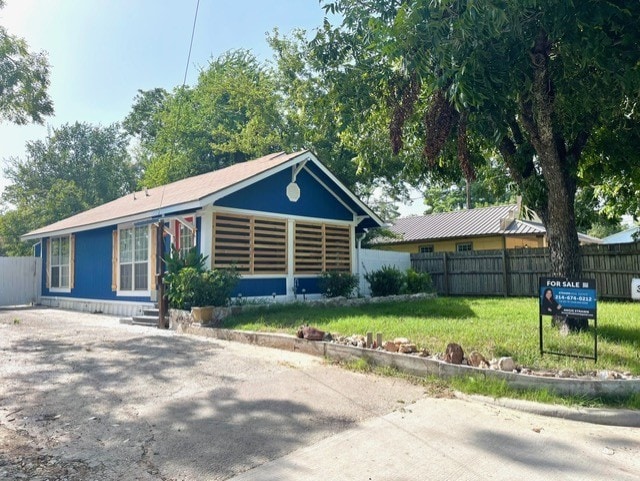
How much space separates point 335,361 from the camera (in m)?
7.03

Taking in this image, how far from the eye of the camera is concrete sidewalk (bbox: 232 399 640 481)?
3.54 metres

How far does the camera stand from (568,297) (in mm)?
6195

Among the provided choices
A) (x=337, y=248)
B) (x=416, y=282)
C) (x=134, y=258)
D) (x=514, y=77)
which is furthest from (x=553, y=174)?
(x=134, y=258)

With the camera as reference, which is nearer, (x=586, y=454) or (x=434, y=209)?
(x=586, y=454)

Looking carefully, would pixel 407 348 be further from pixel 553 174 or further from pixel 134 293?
pixel 134 293

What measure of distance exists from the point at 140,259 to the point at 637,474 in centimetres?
1236

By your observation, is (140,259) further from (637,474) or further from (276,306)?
(637,474)

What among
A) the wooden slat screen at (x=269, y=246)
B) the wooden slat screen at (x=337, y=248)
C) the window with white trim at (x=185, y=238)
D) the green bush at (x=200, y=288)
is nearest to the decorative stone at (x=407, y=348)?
the green bush at (x=200, y=288)

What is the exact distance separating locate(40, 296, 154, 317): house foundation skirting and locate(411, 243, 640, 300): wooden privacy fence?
436 inches

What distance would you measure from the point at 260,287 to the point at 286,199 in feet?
8.42

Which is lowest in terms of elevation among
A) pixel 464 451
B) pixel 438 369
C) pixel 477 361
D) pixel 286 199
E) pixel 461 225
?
pixel 464 451

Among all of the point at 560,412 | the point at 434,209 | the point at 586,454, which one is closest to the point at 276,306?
the point at 560,412

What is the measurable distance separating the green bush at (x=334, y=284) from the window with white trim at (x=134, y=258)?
16.0ft

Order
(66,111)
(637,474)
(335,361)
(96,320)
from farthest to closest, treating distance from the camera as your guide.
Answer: (66,111) → (96,320) → (335,361) → (637,474)
